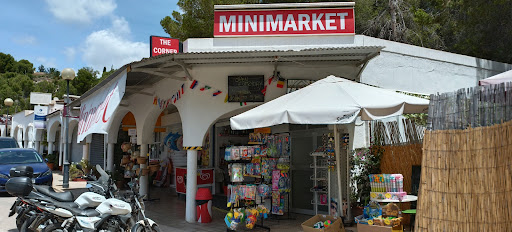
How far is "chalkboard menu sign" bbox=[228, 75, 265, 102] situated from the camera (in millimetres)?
8516

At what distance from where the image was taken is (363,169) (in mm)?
8242

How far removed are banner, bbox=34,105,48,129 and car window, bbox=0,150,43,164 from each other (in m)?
10.7

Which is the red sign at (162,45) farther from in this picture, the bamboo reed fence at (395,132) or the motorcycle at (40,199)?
the bamboo reed fence at (395,132)

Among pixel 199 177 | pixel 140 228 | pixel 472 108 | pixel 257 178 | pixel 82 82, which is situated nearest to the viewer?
pixel 472 108

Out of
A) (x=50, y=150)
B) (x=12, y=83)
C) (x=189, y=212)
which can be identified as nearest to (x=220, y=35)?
(x=189, y=212)

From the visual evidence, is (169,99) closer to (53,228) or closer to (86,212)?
(86,212)

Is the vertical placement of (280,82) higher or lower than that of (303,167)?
higher

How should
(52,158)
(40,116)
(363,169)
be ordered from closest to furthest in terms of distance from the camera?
(363,169) < (52,158) < (40,116)

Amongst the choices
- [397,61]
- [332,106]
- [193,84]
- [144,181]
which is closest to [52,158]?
[144,181]

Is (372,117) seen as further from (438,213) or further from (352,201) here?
(352,201)

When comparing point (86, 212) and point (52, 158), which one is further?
point (52, 158)

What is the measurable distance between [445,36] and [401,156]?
38.6 ft

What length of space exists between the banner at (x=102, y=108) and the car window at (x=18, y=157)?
5.24 m

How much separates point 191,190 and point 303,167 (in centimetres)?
260
